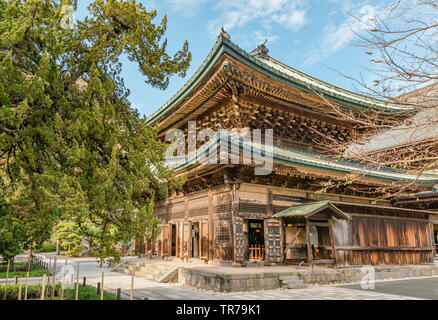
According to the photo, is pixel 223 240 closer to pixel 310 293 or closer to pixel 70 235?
→ pixel 310 293

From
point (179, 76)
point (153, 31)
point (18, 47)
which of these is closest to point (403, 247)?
point (179, 76)

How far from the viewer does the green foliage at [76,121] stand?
555 cm

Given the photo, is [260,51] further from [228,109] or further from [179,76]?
[179,76]

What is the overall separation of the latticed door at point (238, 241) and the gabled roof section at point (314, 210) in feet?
5.66

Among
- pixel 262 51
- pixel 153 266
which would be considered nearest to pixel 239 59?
pixel 262 51

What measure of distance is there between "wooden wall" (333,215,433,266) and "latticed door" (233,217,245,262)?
153 inches

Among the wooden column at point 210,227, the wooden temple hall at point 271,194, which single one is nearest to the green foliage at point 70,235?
the wooden temple hall at point 271,194

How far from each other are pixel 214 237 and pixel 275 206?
290cm

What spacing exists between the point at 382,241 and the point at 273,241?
529cm

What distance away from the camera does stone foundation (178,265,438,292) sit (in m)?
9.38

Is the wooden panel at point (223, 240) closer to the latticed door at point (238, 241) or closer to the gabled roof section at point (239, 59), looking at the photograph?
the latticed door at point (238, 241)

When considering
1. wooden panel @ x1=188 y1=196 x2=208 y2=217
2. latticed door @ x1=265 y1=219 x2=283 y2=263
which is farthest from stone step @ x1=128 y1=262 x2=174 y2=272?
latticed door @ x1=265 y1=219 x2=283 y2=263

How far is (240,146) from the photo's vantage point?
11234mm

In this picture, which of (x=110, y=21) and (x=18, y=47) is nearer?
(x=18, y=47)
